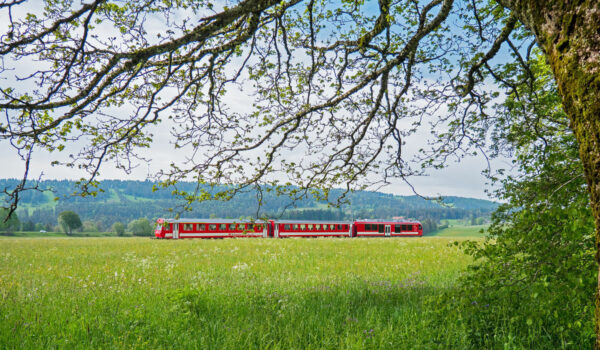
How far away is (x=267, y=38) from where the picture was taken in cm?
710

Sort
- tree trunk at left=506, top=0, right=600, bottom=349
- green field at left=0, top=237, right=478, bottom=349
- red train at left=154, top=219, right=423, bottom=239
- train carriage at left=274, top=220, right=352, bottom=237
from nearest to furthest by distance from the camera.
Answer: tree trunk at left=506, top=0, right=600, bottom=349
green field at left=0, top=237, right=478, bottom=349
red train at left=154, top=219, right=423, bottom=239
train carriage at left=274, top=220, right=352, bottom=237

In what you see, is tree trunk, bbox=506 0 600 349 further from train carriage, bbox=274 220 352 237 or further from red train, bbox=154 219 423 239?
train carriage, bbox=274 220 352 237

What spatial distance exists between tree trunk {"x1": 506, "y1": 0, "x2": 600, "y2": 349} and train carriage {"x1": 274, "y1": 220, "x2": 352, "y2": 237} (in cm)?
A: 3461

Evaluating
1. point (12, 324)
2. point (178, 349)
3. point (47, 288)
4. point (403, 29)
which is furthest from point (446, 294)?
point (47, 288)

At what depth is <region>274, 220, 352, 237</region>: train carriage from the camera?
121ft

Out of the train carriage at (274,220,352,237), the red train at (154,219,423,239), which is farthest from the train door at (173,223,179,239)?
the train carriage at (274,220,352,237)

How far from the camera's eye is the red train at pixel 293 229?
108ft

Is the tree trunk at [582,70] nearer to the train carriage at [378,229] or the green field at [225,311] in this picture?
the green field at [225,311]

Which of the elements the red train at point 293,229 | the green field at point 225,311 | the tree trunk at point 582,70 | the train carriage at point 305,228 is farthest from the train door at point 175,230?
the tree trunk at point 582,70

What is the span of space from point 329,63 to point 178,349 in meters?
6.31

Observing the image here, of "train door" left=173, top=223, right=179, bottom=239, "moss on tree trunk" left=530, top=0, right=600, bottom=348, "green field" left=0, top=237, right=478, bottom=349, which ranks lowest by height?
"train door" left=173, top=223, right=179, bottom=239

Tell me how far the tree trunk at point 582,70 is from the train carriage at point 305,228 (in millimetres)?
34614

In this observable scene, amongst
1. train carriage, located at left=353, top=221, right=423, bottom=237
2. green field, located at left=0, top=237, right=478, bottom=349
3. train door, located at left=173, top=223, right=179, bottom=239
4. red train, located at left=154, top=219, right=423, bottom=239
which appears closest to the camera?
green field, located at left=0, top=237, right=478, bottom=349

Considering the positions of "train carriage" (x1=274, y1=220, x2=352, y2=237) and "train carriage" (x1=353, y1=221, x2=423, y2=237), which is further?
"train carriage" (x1=353, y1=221, x2=423, y2=237)
